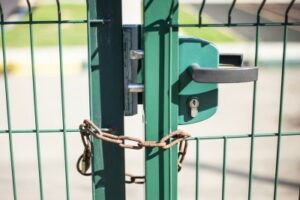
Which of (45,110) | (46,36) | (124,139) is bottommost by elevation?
(45,110)

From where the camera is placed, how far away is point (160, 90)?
1.49 meters

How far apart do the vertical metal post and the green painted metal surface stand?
0.22 m

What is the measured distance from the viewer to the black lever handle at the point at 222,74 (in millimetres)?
1360

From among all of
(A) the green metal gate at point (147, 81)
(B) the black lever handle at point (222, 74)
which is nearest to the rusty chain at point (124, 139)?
(A) the green metal gate at point (147, 81)

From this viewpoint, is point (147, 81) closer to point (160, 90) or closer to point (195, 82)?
point (160, 90)

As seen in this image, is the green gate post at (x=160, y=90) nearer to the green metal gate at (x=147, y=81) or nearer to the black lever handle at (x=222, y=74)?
the green metal gate at (x=147, y=81)

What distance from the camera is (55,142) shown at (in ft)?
16.4

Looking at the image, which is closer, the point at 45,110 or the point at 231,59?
the point at 231,59

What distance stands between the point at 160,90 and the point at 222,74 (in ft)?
0.78

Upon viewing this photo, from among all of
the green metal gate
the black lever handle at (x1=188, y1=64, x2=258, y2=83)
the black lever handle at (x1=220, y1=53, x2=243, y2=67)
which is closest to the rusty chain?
the green metal gate

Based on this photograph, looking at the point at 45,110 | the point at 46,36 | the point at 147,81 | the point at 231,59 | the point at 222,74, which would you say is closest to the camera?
the point at 222,74

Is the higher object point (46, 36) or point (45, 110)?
point (46, 36)

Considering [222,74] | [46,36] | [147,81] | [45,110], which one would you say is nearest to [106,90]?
[147,81]

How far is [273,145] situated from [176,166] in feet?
11.7
